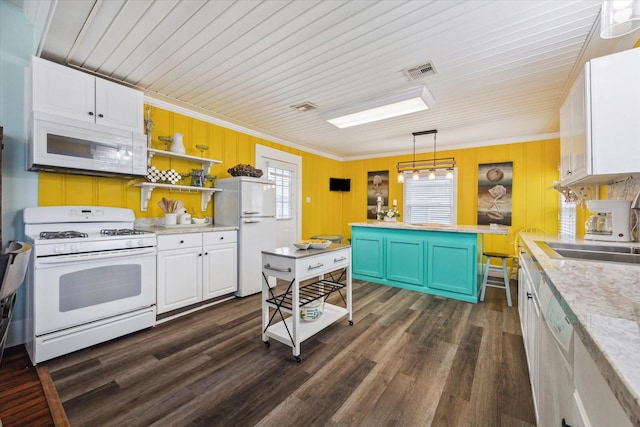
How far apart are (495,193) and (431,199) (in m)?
1.12

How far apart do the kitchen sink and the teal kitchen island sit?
121cm

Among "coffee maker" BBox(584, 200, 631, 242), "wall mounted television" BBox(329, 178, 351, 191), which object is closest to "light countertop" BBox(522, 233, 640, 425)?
"coffee maker" BBox(584, 200, 631, 242)

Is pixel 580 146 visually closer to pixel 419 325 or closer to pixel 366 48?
pixel 366 48

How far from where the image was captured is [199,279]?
3.12 metres

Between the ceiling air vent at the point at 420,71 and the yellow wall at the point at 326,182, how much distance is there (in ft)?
9.02

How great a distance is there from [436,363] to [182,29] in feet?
10.7

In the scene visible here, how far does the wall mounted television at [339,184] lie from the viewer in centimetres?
632

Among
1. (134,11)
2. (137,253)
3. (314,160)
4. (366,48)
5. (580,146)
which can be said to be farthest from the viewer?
(314,160)

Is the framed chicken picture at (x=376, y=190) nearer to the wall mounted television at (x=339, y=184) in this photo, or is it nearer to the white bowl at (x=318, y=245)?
the wall mounted television at (x=339, y=184)

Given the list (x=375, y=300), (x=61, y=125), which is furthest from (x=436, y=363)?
(x=61, y=125)

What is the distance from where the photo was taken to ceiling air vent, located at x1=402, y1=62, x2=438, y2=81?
2.46 meters

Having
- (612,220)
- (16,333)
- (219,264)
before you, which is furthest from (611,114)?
(16,333)

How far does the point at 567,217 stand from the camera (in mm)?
3889

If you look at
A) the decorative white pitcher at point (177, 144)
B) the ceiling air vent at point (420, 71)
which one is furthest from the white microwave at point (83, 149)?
the ceiling air vent at point (420, 71)
